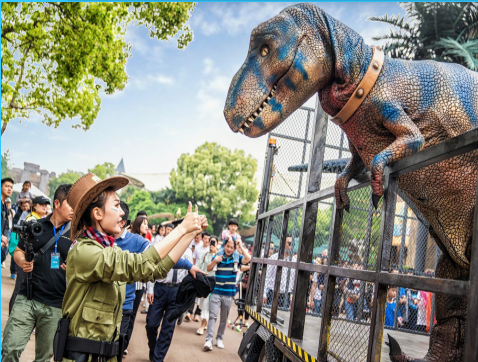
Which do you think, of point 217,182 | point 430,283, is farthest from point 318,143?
point 217,182

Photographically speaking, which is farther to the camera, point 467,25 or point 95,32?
point 467,25

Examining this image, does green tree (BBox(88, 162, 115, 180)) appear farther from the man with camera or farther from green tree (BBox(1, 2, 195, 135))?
the man with camera

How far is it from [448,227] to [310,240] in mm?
1331

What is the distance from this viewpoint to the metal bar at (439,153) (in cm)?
172

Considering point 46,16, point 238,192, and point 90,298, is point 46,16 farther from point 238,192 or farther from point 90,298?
point 238,192

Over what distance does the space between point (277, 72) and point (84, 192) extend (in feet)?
4.99

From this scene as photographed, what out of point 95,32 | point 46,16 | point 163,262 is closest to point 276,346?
point 163,262

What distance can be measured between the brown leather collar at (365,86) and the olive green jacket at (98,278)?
1443mm

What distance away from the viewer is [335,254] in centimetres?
301

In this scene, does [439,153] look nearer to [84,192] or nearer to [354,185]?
[354,185]

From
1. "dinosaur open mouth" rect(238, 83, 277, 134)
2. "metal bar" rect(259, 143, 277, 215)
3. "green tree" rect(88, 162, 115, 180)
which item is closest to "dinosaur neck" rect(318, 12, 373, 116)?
"dinosaur open mouth" rect(238, 83, 277, 134)

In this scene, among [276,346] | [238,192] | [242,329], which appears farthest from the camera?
[238,192]

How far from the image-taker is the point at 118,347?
291 centimetres

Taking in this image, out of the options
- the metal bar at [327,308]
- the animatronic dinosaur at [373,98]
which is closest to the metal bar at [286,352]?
the metal bar at [327,308]
